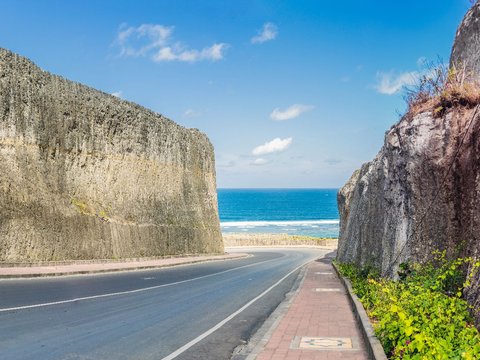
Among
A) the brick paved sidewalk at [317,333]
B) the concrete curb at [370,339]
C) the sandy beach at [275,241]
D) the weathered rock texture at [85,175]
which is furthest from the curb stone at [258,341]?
the sandy beach at [275,241]

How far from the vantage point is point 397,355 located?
6.11 m

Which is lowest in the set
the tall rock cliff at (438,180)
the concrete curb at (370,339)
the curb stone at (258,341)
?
the curb stone at (258,341)

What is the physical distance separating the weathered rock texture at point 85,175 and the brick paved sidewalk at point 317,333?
51.8 feet

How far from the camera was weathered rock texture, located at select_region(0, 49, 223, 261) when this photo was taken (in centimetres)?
2528

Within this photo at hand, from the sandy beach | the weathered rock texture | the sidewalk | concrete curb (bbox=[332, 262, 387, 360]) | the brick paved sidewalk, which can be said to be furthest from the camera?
the sandy beach

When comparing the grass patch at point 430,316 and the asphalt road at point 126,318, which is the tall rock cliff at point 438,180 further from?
the asphalt road at point 126,318

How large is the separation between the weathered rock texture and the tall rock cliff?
18596 mm

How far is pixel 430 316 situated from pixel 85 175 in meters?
27.7

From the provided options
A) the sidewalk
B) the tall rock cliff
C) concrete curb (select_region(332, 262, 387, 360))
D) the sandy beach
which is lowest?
concrete curb (select_region(332, 262, 387, 360))

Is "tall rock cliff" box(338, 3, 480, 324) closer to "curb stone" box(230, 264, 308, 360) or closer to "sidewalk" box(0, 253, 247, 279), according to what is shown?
"curb stone" box(230, 264, 308, 360)

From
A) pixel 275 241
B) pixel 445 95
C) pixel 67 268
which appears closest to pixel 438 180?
pixel 445 95

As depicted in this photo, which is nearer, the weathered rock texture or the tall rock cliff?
the tall rock cliff

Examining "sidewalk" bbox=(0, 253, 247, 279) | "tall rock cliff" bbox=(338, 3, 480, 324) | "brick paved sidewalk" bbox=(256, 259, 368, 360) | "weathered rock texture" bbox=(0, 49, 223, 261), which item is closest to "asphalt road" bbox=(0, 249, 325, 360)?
"brick paved sidewalk" bbox=(256, 259, 368, 360)

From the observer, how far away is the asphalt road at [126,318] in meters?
8.08
